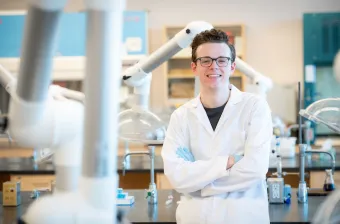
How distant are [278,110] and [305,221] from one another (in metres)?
4.01

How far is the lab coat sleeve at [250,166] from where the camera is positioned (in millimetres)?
2029

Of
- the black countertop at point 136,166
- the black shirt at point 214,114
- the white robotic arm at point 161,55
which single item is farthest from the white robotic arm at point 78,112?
the black countertop at point 136,166

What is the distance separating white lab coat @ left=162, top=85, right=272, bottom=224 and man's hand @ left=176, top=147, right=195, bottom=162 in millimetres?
20

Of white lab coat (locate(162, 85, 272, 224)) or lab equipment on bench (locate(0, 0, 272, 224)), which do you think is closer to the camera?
lab equipment on bench (locate(0, 0, 272, 224))

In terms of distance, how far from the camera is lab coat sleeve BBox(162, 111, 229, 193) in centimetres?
204

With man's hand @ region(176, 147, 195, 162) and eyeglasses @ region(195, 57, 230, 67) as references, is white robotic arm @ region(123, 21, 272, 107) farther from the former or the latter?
man's hand @ region(176, 147, 195, 162)

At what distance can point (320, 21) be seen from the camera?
5863 millimetres

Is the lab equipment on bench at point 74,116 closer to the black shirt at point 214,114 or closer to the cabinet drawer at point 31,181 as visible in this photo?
the black shirt at point 214,114

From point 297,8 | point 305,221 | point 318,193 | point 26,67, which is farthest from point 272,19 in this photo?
point 26,67

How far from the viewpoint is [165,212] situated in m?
2.56

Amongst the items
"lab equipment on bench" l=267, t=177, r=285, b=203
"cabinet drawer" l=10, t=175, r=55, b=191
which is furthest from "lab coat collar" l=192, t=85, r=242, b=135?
"cabinet drawer" l=10, t=175, r=55, b=191

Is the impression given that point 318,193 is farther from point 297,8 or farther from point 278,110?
point 297,8

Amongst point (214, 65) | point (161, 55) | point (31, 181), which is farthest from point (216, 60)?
point (31, 181)

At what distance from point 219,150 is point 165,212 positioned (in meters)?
0.61
